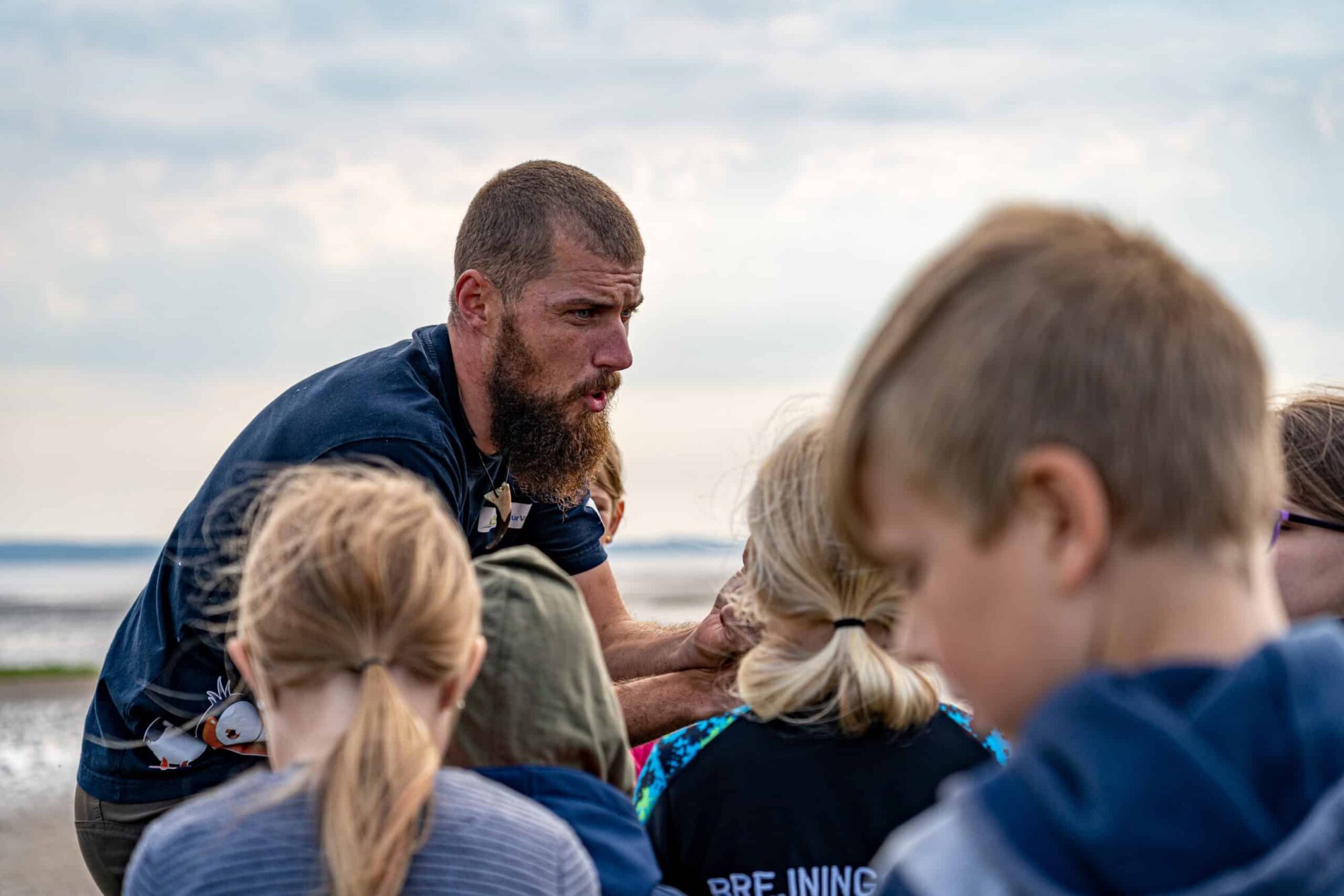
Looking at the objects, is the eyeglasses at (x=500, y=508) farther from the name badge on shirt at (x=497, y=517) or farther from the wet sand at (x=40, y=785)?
the wet sand at (x=40, y=785)

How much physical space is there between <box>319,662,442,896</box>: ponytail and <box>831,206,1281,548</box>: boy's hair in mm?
800

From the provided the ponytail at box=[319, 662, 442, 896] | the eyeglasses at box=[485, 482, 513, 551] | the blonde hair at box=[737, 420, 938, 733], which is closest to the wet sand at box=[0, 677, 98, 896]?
the eyeglasses at box=[485, 482, 513, 551]

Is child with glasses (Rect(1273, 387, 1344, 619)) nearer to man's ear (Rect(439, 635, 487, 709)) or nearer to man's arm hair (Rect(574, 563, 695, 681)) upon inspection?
man's arm hair (Rect(574, 563, 695, 681))

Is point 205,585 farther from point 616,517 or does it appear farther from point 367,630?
point 616,517

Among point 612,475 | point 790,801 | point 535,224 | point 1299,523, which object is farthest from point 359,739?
point 612,475

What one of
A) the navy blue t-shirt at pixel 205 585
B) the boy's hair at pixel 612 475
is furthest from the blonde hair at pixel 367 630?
the boy's hair at pixel 612 475

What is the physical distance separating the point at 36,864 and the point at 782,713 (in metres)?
7.82

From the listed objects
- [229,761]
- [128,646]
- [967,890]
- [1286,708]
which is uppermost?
[1286,708]

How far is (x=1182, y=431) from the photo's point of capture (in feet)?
3.81

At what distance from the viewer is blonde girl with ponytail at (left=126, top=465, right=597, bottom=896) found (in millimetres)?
1673

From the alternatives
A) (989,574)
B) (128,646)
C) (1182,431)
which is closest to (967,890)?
(989,574)

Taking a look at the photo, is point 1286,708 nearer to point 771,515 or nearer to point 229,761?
point 771,515

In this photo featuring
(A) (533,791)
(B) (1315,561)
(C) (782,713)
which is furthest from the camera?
(B) (1315,561)

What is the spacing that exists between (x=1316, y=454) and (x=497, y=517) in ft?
8.19
